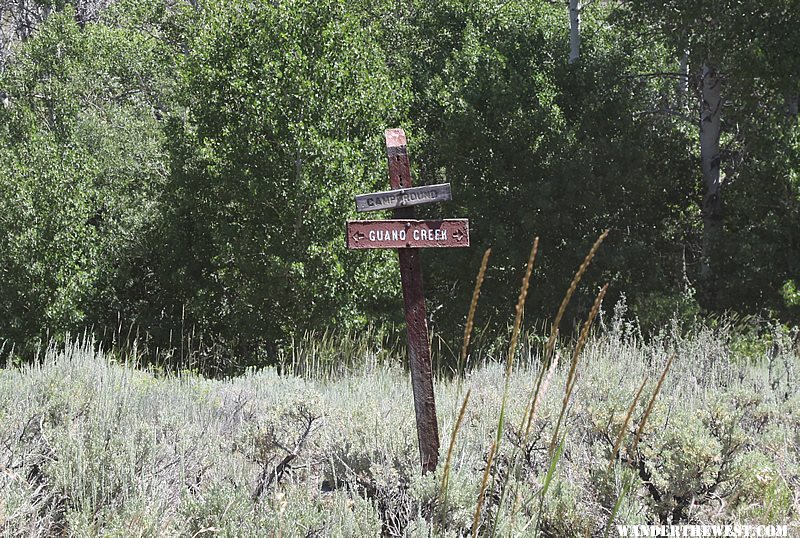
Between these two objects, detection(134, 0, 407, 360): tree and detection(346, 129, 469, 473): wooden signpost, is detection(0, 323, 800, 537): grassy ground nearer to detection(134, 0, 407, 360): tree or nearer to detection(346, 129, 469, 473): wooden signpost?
detection(346, 129, 469, 473): wooden signpost

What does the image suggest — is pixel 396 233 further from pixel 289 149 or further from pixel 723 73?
pixel 723 73

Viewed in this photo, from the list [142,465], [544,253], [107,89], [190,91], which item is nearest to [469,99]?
[544,253]

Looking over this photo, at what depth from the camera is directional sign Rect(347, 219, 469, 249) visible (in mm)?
4289

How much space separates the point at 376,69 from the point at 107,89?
362 inches

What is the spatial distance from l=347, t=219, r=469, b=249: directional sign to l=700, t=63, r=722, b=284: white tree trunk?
38.5 ft

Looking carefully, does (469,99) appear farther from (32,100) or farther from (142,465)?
(142,465)

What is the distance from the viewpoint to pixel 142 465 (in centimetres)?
393

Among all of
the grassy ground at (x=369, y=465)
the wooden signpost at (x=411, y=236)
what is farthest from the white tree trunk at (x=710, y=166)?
the wooden signpost at (x=411, y=236)

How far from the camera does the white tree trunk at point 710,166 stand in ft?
49.3

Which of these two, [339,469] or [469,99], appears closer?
[339,469]

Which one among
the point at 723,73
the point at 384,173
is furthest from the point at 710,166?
the point at 384,173

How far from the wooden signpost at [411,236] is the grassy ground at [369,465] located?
1.42 ft

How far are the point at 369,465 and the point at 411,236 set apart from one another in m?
1.14

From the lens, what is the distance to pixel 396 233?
4320 mm
